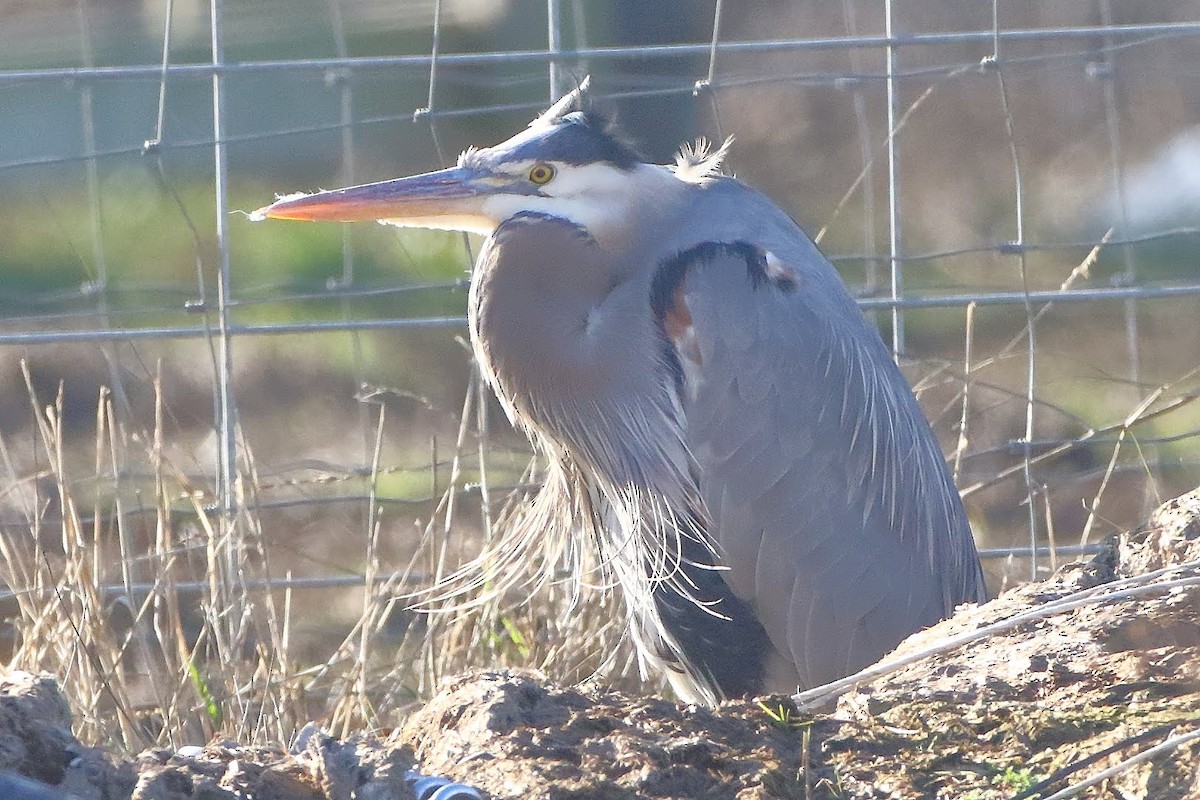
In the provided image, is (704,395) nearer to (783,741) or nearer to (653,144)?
(783,741)

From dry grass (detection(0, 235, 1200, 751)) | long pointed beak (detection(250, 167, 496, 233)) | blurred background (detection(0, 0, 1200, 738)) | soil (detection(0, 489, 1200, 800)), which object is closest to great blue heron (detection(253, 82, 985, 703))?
long pointed beak (detection(250, 167, 496, 233))

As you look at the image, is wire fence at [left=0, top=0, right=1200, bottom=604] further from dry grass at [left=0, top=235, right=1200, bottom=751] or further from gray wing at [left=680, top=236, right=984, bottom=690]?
dry grass at [left=0, top=235, right=1200, bottom=751]

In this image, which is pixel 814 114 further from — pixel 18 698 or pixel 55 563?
pixel 18 698

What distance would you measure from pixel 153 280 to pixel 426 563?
6.03 metres

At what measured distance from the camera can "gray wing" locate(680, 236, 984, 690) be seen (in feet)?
10.5

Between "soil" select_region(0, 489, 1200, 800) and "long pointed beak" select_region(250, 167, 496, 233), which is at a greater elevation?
"long pointed beak" select_region(250, 167, 496, 233)

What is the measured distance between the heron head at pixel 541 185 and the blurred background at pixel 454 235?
2.00ft

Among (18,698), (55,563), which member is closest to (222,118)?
(55,563)

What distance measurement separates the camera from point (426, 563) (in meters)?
4.50

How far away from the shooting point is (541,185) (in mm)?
3246

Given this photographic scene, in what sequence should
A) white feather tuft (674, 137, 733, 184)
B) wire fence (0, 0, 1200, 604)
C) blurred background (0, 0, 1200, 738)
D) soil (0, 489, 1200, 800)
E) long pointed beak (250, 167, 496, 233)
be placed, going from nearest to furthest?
1. soil (0, 489, 1200, 800)
2. long pointed beak (250, 167, 496, 233)
3. white feather tuft (674, 137, 733, 184)
4. blurred background (0, 0, 1200, 738)
5. wire fence (0, 0, 1200, 604)

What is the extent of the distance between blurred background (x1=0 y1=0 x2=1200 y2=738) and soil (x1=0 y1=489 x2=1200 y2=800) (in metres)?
1.99

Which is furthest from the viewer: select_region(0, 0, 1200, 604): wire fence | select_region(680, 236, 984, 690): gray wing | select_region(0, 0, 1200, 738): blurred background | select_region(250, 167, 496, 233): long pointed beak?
select_region(0, 0, 1200, 604): wire fence

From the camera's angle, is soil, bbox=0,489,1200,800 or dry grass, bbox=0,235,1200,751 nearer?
soil, bbox=0,489,1200,800
